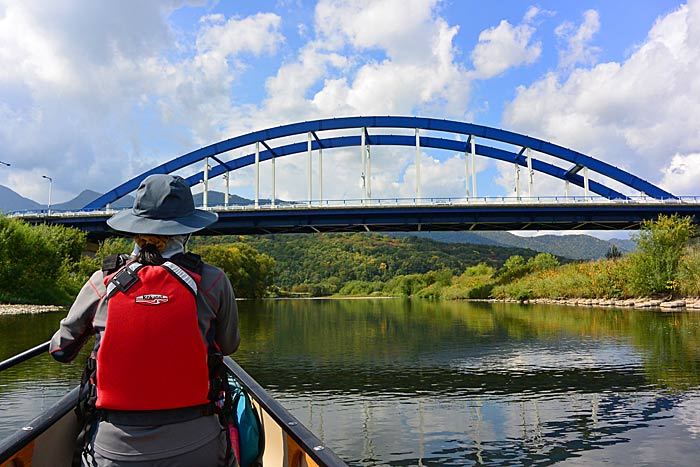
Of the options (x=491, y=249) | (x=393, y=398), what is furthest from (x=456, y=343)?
(x=491, y=249)

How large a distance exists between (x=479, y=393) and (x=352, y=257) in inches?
4170

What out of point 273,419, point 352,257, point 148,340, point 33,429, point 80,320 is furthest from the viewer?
point 352,257

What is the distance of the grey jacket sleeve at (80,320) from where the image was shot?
253 cm

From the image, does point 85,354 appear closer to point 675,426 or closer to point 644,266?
point 675,426

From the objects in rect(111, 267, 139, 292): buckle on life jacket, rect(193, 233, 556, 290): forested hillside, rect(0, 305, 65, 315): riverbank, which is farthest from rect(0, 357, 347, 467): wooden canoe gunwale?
rect(193, 233, 556, 290): forested hillside

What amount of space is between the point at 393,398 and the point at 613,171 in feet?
160

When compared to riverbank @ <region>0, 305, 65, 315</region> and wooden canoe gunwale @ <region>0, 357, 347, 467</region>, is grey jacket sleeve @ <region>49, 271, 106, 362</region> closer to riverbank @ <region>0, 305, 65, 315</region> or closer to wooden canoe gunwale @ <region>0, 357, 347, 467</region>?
wooden canoe gunwale @ <region>0, 357, 347, 467</region>

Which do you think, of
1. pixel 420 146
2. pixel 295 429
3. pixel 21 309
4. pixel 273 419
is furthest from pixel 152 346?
pixel 420 146

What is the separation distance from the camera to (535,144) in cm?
5284

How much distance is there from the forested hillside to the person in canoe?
94773mm

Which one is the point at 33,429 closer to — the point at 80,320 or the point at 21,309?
the point at 80,320

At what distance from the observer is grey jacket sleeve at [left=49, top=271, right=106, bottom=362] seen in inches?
99.4

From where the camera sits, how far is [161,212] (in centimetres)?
266

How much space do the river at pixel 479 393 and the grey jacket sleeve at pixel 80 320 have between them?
4.21 metres
